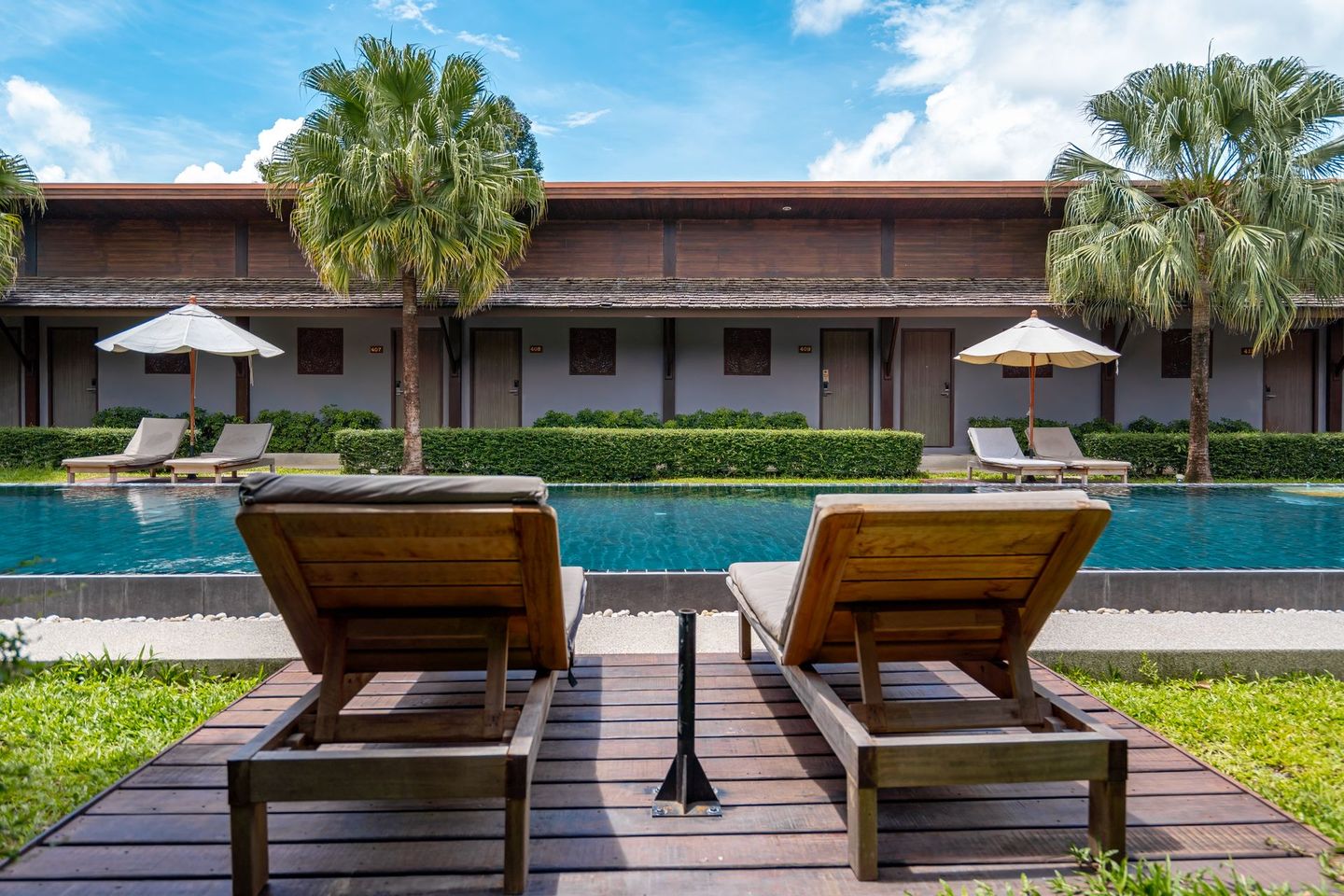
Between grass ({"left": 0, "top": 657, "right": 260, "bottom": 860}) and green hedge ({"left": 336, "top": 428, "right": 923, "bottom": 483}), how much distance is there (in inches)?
321

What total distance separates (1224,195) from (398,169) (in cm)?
1111

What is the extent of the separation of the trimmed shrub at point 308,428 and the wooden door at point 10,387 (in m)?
4.62

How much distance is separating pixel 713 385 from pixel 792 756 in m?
11.8

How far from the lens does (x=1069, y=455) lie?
1120 cm

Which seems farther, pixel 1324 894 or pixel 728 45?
pixel 728 45

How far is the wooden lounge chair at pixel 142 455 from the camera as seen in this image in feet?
31.7

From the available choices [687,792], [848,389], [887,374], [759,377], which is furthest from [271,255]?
A: [687,792]

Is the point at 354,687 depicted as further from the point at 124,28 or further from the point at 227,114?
the point at 227,114

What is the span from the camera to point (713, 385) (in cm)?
1393

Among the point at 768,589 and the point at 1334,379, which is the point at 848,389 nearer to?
the point at 1334,379

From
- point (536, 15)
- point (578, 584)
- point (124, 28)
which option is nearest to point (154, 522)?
point (578, 584)

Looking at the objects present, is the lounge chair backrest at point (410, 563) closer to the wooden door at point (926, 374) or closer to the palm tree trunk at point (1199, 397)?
the palm tree trunk at point (1199, 397)

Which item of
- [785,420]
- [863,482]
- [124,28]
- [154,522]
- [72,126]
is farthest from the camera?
[72,126]

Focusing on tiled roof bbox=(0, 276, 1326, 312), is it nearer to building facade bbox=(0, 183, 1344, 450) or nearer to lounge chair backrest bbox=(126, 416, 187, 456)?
building facade bbox=(0, 183, 1344, 450)
